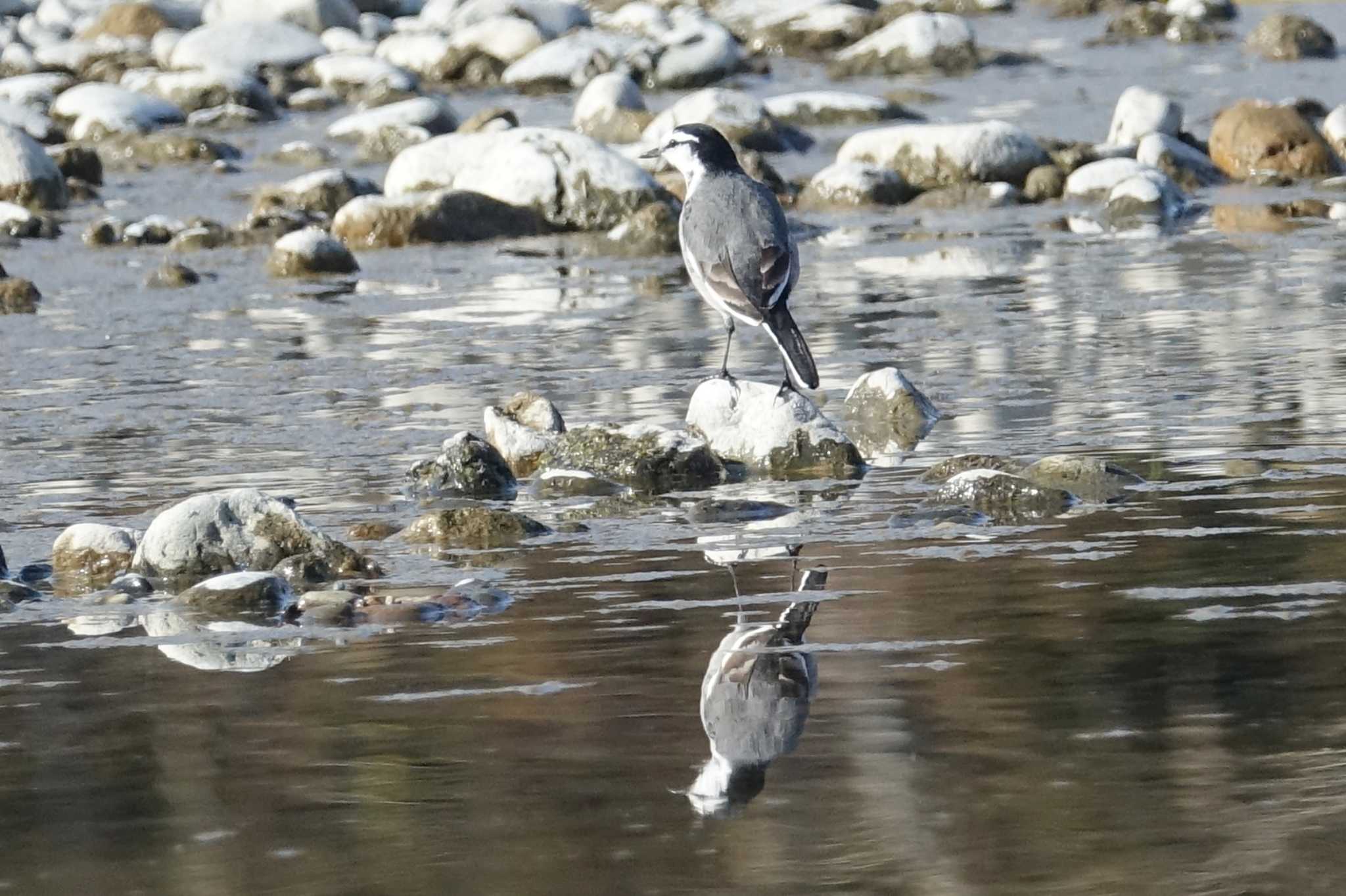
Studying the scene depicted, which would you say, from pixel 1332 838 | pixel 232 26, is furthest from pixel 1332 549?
pixel 232 26

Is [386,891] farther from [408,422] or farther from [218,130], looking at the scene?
[218,130]

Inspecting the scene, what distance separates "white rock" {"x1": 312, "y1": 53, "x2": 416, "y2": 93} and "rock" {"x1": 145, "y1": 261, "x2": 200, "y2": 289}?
42.7 ft

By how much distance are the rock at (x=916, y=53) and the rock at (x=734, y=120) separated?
692cm

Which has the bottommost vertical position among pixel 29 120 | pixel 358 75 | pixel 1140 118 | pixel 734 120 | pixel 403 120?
pixel 1140 118

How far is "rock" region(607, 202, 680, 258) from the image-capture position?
1492cm

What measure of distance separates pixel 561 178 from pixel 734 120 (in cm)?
444

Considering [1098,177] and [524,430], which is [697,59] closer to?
[1098,177]

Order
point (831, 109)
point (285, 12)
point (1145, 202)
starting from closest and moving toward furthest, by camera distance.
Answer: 1. point (1145, 202)
2. point (831, 109)
3. point (285, 12)

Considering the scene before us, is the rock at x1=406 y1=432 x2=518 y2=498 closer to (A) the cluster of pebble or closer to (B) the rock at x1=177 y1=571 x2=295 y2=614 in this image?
(B) the rock at x1=177 y1=571 x2=295 y2=614

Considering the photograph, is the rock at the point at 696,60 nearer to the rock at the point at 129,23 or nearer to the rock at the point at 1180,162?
the rock at the point at 129,23

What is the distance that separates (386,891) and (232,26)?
27.1 metres

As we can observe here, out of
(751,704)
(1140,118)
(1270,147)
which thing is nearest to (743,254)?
(751,704)

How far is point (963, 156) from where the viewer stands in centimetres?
1734

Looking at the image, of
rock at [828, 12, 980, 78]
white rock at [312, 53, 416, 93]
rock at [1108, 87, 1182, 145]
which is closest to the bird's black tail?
rock at [1108, 87, 1182, 145]
